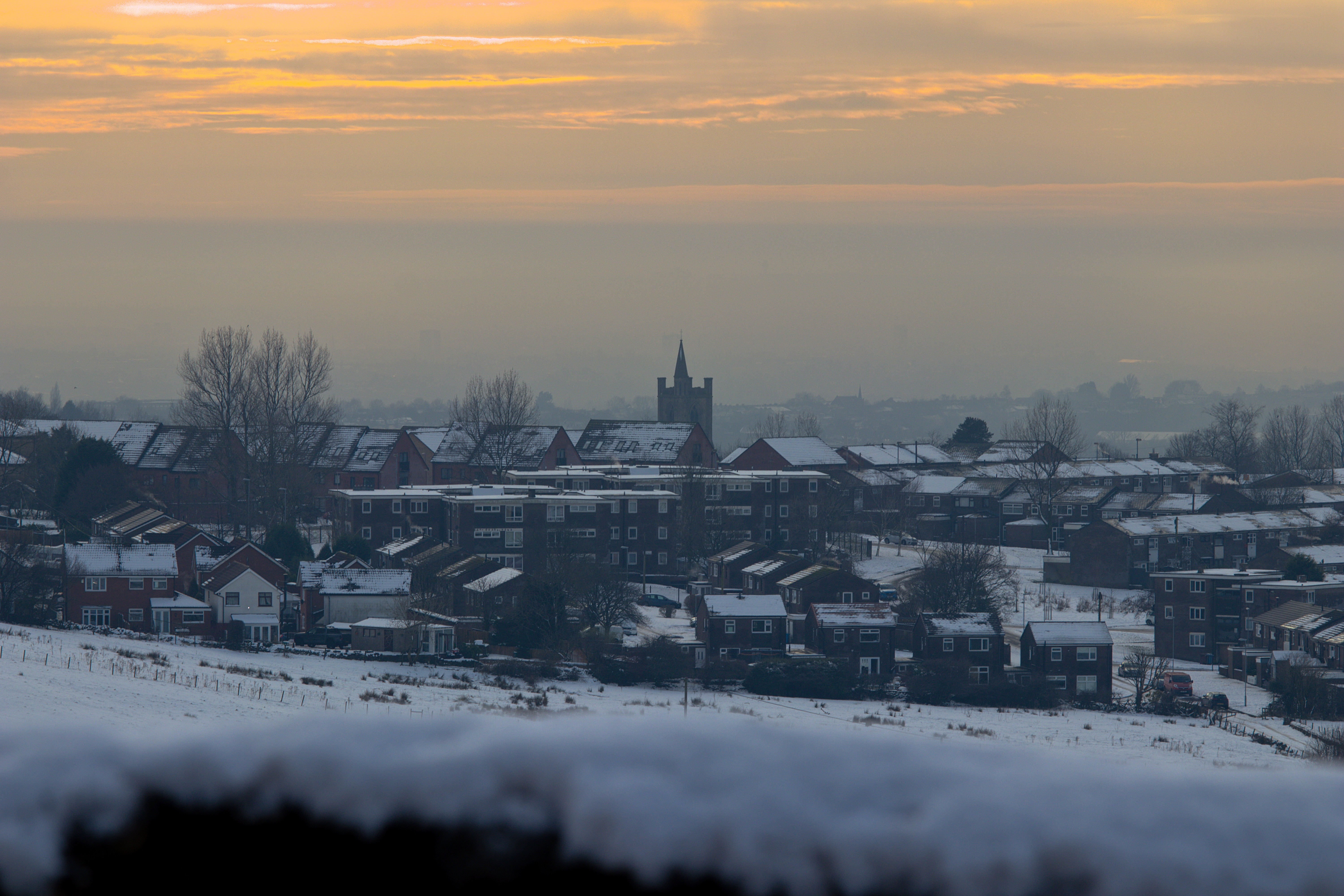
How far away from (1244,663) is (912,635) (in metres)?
9.89

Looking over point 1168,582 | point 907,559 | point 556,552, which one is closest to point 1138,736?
point 1168,582

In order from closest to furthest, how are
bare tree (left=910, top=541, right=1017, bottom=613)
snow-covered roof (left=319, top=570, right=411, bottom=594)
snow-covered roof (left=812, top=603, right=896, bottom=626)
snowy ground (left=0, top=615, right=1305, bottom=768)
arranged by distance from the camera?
snowy ground (left=0, top=615, right=1305, bottom=768), snow-covered roof (left=812, top=603, right=896, bottom=626), snow-covered roof (left=319, top=570, right=411, bottom=594), bare tree (left=910, top=541, right=1017, bottom=613)

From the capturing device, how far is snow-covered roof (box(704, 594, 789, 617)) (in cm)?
3875

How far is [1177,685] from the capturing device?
115 feet

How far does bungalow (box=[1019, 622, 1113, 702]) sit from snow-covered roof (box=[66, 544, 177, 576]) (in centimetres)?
2639

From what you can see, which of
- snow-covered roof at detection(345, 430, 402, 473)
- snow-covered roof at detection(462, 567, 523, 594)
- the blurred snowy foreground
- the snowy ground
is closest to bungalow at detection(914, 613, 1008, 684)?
the snowy ground

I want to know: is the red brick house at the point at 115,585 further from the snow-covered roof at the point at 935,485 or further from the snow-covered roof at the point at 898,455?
the snow-covered roof at the point at 898,455

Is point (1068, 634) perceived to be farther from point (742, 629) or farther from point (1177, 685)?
point (742, 629)

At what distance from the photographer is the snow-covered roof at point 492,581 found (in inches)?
1644

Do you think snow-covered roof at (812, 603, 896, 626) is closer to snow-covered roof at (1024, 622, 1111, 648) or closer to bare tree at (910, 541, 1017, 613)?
bare tree at (910, 541, 1017, 613)

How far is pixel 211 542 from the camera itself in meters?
49.5

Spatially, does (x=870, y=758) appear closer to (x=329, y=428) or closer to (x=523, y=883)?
(x=523, y=883)

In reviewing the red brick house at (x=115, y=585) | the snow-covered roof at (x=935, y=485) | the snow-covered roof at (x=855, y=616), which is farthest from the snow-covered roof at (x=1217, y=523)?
the red brick house at (x=115, y=585)

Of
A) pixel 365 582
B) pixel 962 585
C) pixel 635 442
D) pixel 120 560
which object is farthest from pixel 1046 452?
pixel 120 560
